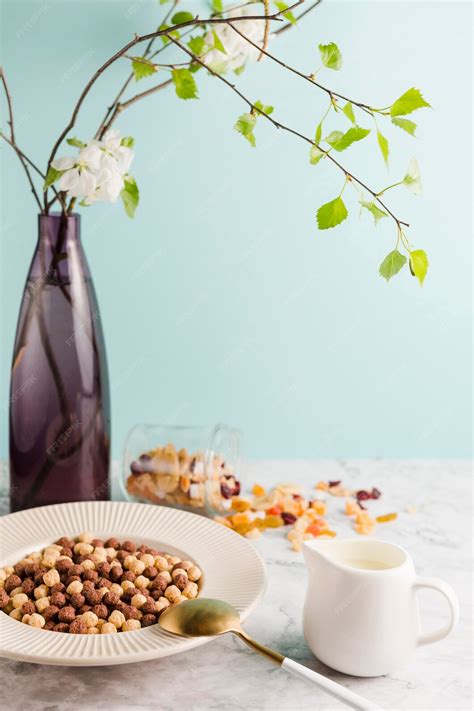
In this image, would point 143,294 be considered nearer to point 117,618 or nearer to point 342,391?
point 342,391

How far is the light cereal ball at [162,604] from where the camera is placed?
850 mm

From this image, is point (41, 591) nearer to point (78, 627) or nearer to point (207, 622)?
point (78, 627)

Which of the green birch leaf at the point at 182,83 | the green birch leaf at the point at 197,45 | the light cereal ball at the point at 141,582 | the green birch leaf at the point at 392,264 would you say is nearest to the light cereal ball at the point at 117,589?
the light cereal ball at the point at 141,582

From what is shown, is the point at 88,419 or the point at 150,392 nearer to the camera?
the point at 88,419

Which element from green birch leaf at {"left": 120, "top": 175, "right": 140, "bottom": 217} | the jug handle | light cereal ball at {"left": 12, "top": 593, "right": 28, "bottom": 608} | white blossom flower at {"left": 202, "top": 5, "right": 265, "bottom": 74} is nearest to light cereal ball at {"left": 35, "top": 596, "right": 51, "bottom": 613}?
light cereal ball at {"left": 12, "top": 593, "right": 28, "bottom": 608}

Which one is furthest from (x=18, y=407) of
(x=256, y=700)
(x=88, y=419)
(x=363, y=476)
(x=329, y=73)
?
(x=329, y=73)

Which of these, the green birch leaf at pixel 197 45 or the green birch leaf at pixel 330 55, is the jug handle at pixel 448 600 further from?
the green birch leaf at pixel 197 45

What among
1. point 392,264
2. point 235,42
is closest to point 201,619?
point 392,264

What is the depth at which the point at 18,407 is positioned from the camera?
110 centimetres

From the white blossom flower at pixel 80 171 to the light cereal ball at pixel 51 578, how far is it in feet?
1.41

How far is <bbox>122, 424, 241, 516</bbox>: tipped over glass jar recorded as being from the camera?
119 centimetres

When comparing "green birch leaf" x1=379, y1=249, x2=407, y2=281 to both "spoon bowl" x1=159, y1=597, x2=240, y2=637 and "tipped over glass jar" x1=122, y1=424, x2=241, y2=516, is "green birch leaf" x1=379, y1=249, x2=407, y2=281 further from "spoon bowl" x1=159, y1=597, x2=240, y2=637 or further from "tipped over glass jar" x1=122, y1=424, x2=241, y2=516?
"tipped over glass jar" x1=122, y1=424, x2=241, y2=516

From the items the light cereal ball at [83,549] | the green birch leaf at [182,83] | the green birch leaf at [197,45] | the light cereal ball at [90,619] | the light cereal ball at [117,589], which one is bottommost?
the light cereal ball at [90,619]

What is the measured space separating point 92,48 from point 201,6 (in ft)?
0.60
